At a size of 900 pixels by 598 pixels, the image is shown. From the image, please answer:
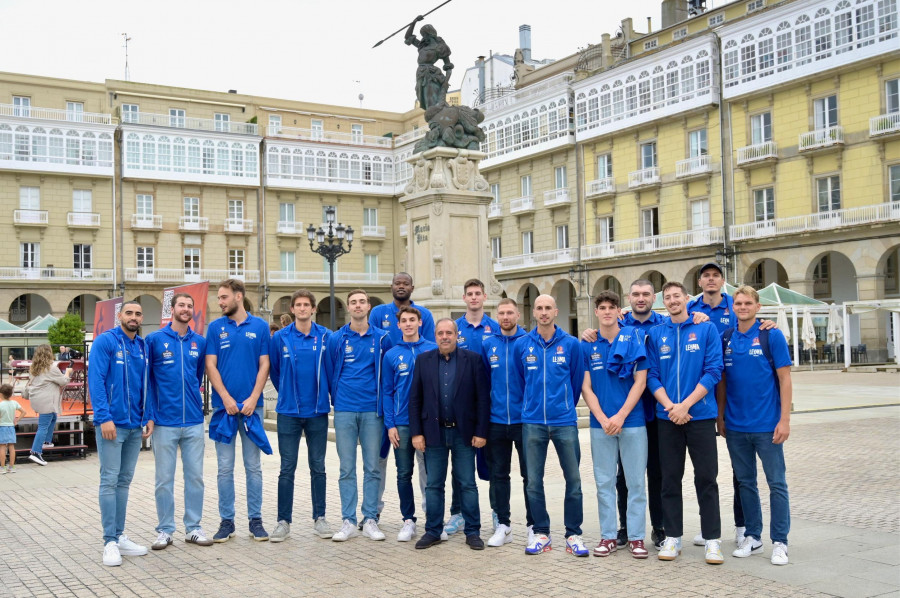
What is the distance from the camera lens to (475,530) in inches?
267

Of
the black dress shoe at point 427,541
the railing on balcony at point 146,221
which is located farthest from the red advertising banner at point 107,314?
the railing on balcony at point 146,221

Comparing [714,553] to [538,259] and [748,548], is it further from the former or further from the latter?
[538,259]

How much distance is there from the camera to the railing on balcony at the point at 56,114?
151 feet

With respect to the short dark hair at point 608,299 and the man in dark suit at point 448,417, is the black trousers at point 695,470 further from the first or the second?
the man in dark suit at point 448,417

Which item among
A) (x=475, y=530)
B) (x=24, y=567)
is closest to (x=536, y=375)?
(x=475, y=530)

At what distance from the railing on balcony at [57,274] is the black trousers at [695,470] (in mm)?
45275

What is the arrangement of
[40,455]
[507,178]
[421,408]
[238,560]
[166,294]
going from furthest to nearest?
[507,178] < [166,294] < [40,455] < [421,408] < [238,560]

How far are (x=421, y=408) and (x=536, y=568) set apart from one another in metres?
1.60

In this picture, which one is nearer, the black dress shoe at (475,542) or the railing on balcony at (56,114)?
the black dress shoe at (475,542)

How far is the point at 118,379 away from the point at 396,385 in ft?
7.29

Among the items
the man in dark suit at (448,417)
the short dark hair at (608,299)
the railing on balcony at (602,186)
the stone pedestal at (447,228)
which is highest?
the railing on balcony at (602,186)

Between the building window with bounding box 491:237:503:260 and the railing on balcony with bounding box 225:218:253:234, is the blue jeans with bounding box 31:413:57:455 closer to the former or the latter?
the building window with bounding box 491:237:503:260

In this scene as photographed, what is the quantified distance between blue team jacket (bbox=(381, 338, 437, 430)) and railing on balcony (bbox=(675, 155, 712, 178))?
31732mm

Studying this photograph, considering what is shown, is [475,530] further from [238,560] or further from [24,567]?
[24,567]
